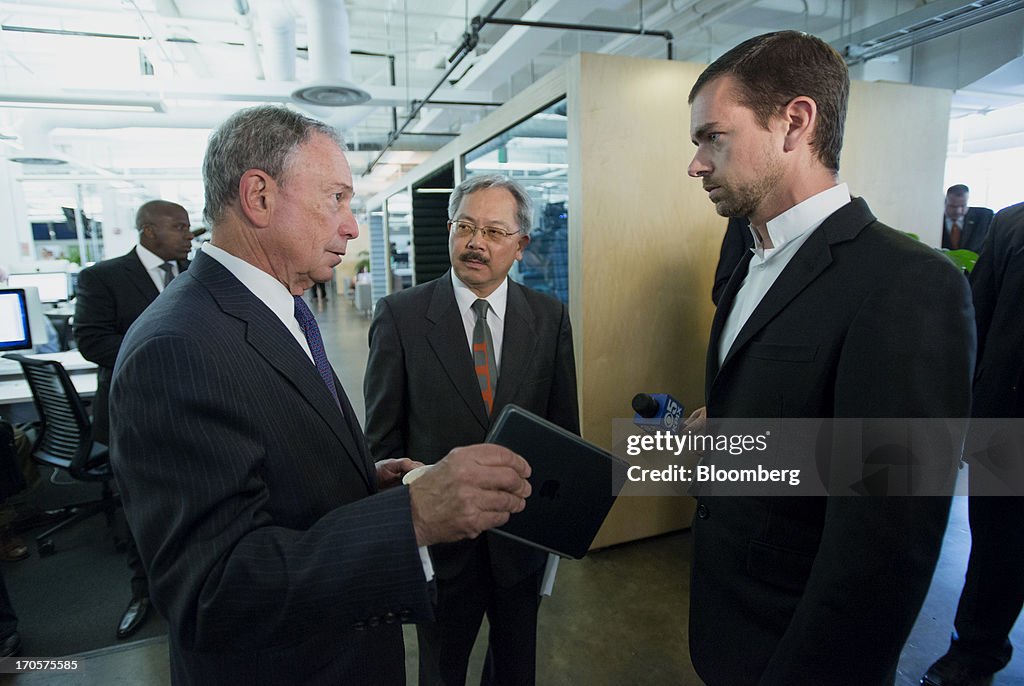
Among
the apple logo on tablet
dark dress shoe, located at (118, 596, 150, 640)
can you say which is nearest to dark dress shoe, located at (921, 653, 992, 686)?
the apple logo on tablet

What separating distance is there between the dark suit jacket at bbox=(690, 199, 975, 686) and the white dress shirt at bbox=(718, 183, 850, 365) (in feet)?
0.12

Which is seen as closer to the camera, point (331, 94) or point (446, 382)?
point (446, 382)

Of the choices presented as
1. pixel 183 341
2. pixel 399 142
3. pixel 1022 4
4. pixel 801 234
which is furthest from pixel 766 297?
pixel 399 142

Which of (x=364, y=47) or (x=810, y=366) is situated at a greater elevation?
(x=364, y=47)

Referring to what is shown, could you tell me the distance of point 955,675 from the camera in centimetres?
219

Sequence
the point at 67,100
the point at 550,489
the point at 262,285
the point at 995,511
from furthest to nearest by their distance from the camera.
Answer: the point at 67,100, the point at 995,511, the point at 550,489, the point at 262,285

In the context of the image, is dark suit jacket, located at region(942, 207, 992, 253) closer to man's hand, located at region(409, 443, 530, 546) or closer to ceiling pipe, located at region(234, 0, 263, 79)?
man's hand, located at region(409, 443, 530, 546)

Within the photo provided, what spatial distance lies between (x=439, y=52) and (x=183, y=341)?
27.8 ft

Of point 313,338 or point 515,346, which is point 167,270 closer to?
point 515,346

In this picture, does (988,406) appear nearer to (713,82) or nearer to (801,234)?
(801,234)

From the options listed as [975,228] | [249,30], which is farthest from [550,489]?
[249,30]

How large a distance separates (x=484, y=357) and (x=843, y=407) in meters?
1.15

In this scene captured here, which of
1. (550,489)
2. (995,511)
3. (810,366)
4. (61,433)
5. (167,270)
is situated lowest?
(61,433)

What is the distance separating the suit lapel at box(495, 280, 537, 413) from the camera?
6.07ft
